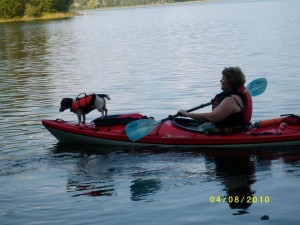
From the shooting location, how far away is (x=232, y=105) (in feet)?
25.9

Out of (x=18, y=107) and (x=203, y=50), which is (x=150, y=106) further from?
(x=203, y=50)

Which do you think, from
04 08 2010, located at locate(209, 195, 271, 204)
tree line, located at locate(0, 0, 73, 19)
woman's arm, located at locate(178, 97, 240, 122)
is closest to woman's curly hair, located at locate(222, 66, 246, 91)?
woman's arm, located at locate(178, 97, 240, 122)

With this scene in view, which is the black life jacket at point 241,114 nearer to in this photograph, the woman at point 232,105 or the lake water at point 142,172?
the woman at point 232,105

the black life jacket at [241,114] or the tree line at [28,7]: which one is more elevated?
the tree line at [28,7]

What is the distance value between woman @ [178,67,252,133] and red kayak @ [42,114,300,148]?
0.19m

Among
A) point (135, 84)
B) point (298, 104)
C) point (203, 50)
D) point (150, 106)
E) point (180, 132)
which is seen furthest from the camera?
point (203, 50)

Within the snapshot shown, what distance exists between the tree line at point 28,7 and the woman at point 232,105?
85380 millimetres

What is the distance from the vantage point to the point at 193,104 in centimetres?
1273

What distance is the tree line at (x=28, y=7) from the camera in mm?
89438

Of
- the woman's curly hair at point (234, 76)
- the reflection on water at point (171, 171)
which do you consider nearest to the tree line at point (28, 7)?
the reflection on water at point (171, 171)

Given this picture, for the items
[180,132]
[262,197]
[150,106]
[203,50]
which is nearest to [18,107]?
[150,106]

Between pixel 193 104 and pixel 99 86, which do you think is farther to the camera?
pixel 99 86

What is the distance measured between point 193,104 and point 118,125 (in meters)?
3.97

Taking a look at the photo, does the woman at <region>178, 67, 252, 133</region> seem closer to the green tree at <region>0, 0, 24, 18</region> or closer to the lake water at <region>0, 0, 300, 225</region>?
the lake water at <region>0, 0, 300, 225</region>
